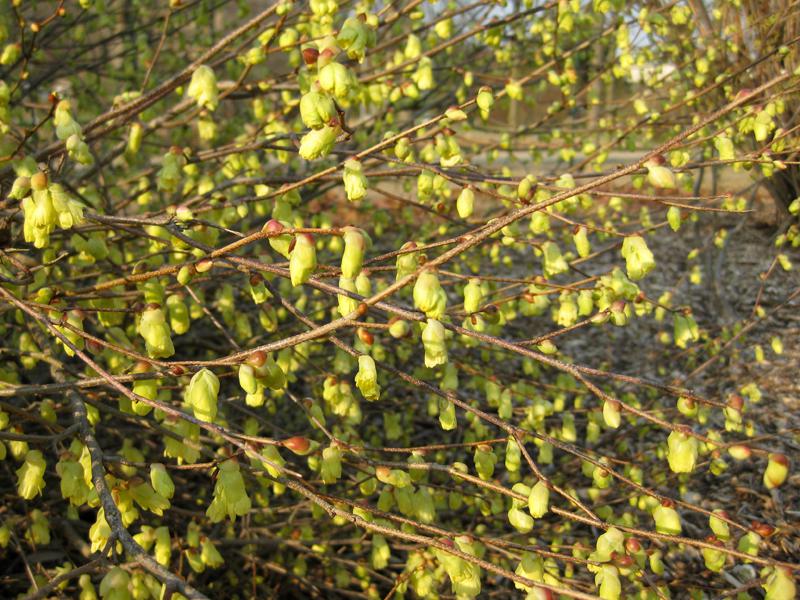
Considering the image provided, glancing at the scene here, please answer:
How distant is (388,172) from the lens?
7.29 feet

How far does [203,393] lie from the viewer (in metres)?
1.42

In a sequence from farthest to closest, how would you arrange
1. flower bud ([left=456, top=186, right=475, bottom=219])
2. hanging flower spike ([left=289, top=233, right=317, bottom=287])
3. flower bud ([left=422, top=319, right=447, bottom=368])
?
flower bud ([left=456, top=186, right=475, bottom=219]), flower bud ([left=422, top=319, right=447, bottom=368]), hanging flower spike ([left=289, top=233, right=317, bottom=287])

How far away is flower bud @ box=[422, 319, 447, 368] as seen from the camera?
1449mm

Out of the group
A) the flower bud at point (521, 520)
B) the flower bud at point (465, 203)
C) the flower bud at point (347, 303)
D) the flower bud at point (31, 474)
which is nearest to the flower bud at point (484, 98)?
the flower bud at point (465, 203)

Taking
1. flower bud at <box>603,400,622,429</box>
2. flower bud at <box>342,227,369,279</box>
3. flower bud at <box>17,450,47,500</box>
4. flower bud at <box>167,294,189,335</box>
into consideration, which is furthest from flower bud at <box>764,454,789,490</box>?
flower bud at <box>17,450,47,500</box>

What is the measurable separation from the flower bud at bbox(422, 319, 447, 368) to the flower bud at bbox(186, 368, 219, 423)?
17.2 inches

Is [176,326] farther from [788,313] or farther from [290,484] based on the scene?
[788,313]

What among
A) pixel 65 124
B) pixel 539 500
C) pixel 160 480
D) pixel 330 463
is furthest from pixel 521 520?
pixel 65 124

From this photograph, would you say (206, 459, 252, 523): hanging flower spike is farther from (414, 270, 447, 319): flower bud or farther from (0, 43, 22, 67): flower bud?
(0, 43, 22, 67): flower bud

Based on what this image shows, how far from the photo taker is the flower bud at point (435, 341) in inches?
57.0

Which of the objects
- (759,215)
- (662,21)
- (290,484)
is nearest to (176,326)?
(290,484)

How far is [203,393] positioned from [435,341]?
476 millimetres

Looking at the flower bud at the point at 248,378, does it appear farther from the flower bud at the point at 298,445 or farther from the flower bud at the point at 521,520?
the flower bud at the point at 521,520

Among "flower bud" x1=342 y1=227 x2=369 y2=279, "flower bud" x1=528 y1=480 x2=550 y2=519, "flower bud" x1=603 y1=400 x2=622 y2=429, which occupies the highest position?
"flower bud" x1=342 y1=227 x2=369 y2=279
